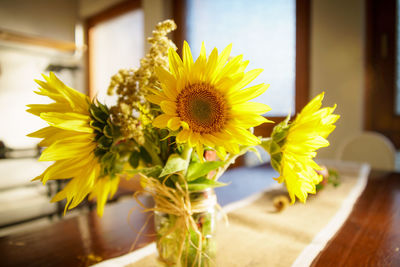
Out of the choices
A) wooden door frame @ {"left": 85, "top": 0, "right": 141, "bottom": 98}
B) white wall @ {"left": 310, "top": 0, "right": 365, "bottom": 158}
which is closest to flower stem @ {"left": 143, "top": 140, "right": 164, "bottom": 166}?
white wall @ {"left": 310, "top": 0, "right": 365, "bottom": 158}

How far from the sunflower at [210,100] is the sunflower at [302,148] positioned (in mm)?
77

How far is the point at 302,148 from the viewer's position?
42 cm

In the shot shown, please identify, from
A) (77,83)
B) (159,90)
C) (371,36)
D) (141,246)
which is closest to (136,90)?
(159,90)

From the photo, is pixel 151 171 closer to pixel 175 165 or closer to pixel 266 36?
pixel 175 165

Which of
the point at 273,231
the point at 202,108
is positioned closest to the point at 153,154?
the point at 202,108

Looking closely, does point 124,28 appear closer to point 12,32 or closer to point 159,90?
point 12,32

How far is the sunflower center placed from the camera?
1.27ft

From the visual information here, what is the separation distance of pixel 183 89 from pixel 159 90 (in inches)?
1.4

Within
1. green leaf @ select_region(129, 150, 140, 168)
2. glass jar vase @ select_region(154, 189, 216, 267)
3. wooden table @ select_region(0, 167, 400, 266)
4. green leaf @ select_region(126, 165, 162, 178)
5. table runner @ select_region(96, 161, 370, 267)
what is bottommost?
wooden table @ select_region(0, 167, 400, 266)

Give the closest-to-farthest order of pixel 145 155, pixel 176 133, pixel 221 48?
pixel 176 133 < pixel 145 155 < pixel 221 48

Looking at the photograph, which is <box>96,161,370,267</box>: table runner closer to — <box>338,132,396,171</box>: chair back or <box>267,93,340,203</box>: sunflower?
<box>267,93,340,203</box>: sunflower

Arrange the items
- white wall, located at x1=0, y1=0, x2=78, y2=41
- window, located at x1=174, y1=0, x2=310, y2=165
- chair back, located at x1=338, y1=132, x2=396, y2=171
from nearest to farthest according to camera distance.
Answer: chair back, located at x1=338, y1=132, x2=396, y2=171, window, located at x1=174, y1=0, x2=310, y2=165, white wall, located at x1=0, y1=0, x2=78, y2=41

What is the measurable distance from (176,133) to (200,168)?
94mm

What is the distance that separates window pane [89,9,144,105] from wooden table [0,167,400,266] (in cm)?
297
